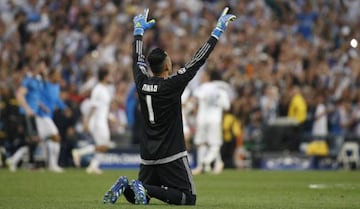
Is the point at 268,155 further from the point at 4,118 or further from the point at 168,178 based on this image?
the point at 168,178

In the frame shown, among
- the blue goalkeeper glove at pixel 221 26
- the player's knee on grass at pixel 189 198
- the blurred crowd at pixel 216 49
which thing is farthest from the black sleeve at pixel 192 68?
the blurred crowd at pixel 216 49

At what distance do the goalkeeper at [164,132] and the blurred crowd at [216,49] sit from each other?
53.2 feet

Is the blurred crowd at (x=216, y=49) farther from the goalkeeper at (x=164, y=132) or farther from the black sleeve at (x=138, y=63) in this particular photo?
the goalkeeper at (x=164, y=132)

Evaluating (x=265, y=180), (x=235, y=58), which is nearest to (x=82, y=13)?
(x=235, y=58)

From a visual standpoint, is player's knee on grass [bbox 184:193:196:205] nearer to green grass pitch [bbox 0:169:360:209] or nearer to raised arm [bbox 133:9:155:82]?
green grass pitch [bbox 0:169:360:209]

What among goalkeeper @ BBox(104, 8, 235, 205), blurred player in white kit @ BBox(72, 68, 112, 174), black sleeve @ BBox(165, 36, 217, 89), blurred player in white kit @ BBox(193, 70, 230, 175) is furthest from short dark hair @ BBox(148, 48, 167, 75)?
blurred player in white kit @ BBox(193, 70, 230, 175)

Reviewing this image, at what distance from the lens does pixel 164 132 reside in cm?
1288

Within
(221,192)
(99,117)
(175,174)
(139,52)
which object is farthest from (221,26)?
(99,117)

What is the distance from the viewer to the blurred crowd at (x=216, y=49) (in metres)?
30.8

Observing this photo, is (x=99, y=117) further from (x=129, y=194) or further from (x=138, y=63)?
(x=129, y=194)

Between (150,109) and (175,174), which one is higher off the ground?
(150,109)

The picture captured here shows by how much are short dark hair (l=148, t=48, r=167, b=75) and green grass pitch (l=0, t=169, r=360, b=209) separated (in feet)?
5.96

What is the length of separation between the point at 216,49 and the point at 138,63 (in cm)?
1980

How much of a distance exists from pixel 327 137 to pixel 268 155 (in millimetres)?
1949
